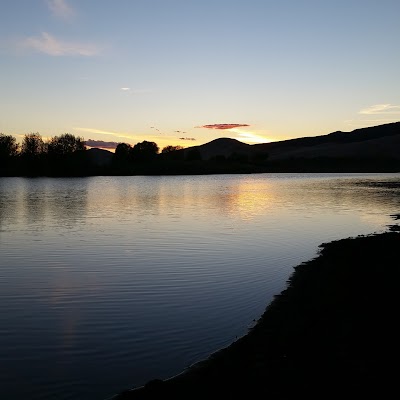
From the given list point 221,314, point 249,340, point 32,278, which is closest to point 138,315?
point 221,314

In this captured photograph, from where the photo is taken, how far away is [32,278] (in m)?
19.0

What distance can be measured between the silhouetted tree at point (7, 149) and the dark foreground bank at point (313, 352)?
18634cm

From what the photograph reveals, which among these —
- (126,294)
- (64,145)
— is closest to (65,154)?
(64,145)

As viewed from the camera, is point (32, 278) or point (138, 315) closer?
point (138, 315)

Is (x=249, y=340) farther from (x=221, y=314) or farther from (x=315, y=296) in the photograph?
(x=315, y=296)

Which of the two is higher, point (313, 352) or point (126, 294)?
point (313, 352)

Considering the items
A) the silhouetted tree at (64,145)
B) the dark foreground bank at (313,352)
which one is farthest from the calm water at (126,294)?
the silhouetted tree at (64,145)

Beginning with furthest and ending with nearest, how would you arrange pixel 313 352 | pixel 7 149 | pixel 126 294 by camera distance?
pixel 7 149, pixel 126 294, pixel 313 352

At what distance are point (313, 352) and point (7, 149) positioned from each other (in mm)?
193986

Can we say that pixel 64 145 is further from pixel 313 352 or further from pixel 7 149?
pixel 313 352

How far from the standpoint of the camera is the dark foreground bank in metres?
8.64

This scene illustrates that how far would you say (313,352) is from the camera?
10422 mm

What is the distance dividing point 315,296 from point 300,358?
5863 mm

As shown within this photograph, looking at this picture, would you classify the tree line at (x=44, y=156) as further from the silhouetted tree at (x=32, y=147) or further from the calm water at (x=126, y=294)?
the calm water at (x=126, y=294)
